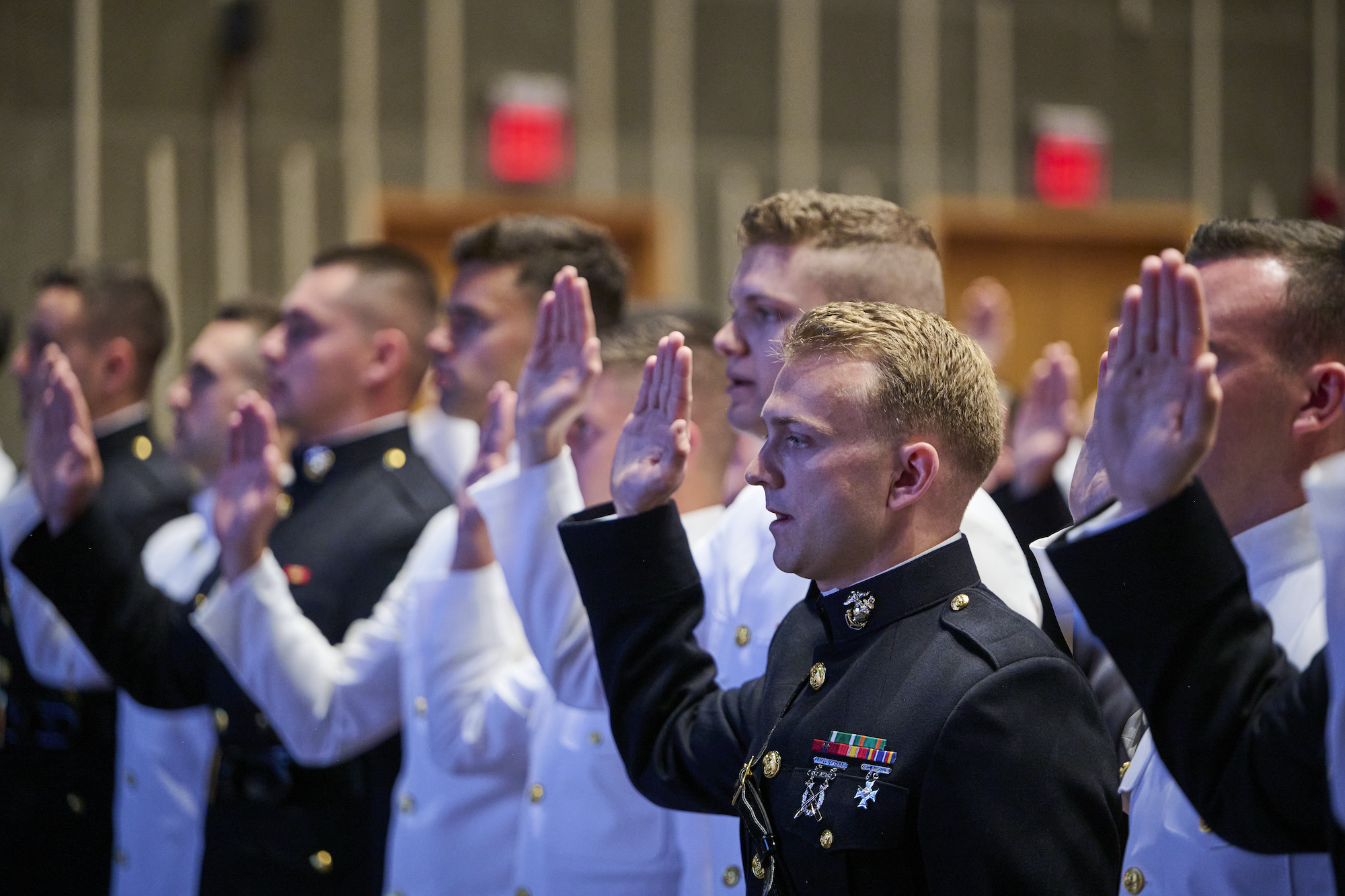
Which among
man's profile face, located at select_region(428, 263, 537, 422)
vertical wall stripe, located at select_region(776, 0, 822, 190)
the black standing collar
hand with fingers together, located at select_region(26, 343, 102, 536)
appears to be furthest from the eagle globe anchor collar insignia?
vertical wall stripe, located at select_region(776, 0, 822, 190)

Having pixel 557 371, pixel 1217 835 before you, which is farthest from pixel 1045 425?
pixel 1217 835

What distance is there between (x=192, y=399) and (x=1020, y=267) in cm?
395

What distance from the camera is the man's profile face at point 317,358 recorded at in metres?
2.67

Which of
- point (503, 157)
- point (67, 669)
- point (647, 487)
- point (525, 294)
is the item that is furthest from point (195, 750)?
point (503, 157)

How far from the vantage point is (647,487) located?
59.0 inches

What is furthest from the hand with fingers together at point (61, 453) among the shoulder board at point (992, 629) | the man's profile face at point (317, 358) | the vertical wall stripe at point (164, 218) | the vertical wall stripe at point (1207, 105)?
the vertical wall stripe at point (1207, 105)

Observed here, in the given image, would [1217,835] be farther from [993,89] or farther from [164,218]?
[993,89]

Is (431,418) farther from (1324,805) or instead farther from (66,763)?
(1324,805)

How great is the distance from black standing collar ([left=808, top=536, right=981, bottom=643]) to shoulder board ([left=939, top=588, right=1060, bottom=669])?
0.06ft

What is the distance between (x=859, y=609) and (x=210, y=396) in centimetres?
238

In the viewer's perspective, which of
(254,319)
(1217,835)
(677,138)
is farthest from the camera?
(677,138)

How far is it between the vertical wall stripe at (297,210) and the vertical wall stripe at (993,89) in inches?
108

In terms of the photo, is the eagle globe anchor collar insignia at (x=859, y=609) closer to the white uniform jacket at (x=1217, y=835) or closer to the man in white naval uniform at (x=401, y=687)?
the white uniform jacket at (x=1217, y=835)

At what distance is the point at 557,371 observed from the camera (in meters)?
1.79
